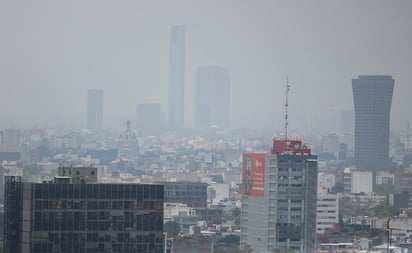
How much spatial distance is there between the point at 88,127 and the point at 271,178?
191ft

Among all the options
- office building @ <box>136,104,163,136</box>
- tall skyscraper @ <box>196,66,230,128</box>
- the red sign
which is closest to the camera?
the red sign

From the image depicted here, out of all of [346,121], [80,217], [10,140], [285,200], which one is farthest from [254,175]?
[346,121]

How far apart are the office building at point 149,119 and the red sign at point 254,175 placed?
223ft

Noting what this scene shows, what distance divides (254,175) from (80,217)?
21313 mm

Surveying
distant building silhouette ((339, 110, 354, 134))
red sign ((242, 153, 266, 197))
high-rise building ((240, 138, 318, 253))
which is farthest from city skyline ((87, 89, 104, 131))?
high-rise building ((240, 138, 318, 253))

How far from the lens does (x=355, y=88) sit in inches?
4203

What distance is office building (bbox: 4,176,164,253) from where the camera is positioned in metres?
30.3

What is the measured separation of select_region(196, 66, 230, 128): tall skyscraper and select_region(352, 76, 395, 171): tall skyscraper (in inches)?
720

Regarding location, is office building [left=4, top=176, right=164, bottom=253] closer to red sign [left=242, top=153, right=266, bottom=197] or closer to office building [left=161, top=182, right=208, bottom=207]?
red sign [left=242, top=153, right=266, bottom=197]

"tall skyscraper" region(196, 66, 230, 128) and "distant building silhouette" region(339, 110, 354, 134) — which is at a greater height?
"tall skyscraper" region(196, 66, 230, 128)

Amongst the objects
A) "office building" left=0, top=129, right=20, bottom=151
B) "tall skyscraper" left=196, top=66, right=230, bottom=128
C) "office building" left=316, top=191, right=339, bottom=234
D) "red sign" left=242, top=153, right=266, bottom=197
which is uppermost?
"tall skyscraper" left=196, top=66, right=230, bottom=128

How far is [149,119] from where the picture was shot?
126938mm

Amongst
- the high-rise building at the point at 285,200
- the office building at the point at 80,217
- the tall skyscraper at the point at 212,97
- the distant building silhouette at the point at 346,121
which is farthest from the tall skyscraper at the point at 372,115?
the office building at the point at 80,217

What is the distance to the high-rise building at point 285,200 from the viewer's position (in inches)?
1953
